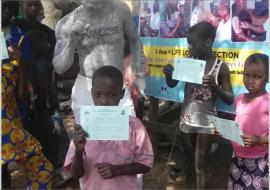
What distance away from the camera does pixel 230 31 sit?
3.80 metres

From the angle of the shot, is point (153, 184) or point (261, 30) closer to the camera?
point (261, 30)

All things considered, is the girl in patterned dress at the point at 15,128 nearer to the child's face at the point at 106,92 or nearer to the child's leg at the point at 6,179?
the child's leg at the point at 6,179

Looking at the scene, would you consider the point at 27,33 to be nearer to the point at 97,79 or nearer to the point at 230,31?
the point at 97,79

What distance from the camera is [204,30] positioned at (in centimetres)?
373

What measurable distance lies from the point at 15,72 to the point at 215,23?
1.75 meters

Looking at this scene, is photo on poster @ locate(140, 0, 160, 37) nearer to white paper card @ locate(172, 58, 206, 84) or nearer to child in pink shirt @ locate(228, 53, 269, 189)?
white paper card @ locate(172, 58, 206, 84)

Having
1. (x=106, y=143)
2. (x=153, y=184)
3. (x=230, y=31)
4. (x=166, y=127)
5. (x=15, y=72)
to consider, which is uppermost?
(x=230, y=31)

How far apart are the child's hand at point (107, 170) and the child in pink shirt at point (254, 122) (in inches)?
35.7

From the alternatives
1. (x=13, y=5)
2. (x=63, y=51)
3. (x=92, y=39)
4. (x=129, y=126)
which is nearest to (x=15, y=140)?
(x=63, y=51)

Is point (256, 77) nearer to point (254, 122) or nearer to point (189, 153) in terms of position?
point (254, 122)

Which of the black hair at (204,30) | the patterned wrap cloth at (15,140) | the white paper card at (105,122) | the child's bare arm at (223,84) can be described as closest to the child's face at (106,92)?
the white paper card at (105,122)

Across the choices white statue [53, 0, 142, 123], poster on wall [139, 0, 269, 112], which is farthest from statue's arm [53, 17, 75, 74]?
poster on wall [139, 0, 269, 112]

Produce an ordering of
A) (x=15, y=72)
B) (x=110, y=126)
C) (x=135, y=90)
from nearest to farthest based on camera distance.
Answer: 1. (x=110, y=126)
2. (x=15, y=72)
3. (x=135, y=90)

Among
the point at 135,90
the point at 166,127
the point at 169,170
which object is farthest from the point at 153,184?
the point at 135,90
